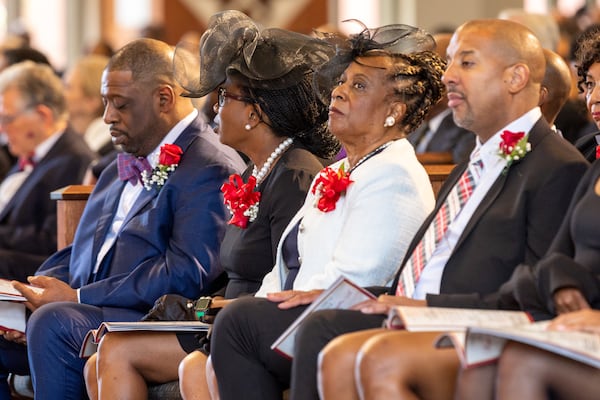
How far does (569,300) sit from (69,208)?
8.04ft

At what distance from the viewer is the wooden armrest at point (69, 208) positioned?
487cm

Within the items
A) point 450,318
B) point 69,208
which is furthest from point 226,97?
point 450,318

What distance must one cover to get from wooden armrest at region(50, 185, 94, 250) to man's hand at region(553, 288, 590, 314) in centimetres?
239

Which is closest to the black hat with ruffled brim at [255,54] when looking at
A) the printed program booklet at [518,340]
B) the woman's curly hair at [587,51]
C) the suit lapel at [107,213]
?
the suit lapel at [107,213]

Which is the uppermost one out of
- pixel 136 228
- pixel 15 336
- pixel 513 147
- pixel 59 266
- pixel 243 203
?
pixel 513 147

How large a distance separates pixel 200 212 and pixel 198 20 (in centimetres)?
843

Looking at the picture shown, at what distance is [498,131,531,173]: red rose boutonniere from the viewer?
326cm

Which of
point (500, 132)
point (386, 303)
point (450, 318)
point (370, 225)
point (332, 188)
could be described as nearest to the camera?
point (450, 318)

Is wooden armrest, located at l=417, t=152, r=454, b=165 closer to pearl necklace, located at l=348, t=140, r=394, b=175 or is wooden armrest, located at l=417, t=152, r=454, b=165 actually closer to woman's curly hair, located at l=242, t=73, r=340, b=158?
woman's curly hair, located at l=242, t=73, r=340, b=158

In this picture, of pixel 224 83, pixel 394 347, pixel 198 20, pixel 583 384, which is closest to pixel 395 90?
pixel 224 83

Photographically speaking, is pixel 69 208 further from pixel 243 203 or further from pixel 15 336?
pixel 243 203

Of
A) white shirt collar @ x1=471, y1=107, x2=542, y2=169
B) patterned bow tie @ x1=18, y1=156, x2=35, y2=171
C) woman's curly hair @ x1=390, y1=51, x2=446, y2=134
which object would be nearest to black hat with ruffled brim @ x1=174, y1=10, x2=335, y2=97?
woman's curly hair @ x1=390, y1=51, x2=446, y2=134

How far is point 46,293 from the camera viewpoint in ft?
14.4

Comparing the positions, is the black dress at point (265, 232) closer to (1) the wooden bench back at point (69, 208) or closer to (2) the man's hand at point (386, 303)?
(2) the man's hand at point (386, 303)
